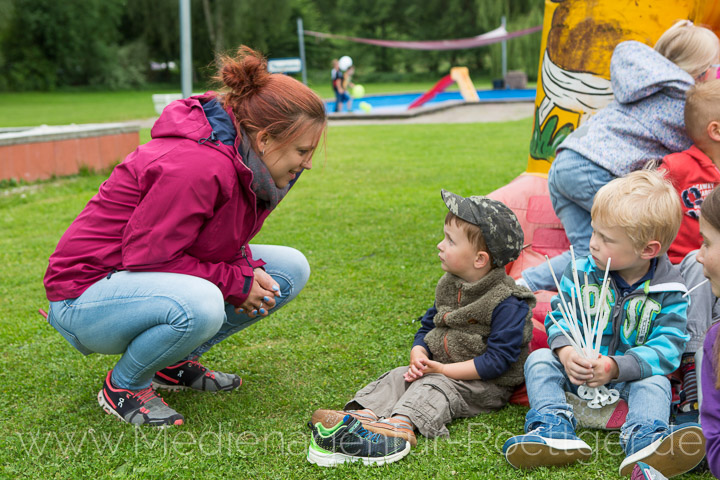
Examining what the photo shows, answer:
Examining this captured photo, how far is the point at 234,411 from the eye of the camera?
2.80m

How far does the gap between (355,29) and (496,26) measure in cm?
1700

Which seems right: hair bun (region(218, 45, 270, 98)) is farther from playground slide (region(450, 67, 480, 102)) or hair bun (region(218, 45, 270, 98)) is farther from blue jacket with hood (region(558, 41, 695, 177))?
playground slide (region(450, 67, 480, 102))

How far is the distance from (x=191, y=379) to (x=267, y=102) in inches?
48.7

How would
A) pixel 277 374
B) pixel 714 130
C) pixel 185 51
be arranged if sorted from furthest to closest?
pixel 185 51 < pixel 277 374 < pixel 714 130

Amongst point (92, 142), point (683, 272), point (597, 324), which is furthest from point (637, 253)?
point (92, 142)

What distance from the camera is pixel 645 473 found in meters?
2.11

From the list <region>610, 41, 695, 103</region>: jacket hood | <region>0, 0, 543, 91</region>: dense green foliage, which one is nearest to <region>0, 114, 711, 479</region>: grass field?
<region>610, 41, 695, 103</region>: jacket hood

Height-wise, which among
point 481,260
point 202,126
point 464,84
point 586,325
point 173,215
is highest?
point 202,126

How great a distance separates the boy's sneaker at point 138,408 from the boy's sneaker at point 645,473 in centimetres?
160

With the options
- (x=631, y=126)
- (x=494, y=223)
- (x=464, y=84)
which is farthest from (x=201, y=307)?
(x=464, y=84)

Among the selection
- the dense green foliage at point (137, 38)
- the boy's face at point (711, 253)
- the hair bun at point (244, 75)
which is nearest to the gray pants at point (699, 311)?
the boy's face at point (711, 253)

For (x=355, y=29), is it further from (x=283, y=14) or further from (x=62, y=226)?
(x=62, y=226)

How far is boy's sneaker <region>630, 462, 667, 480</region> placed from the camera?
2.11m

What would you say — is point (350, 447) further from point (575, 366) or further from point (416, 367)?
point (575, 366)
